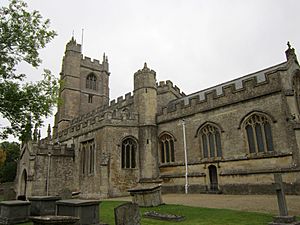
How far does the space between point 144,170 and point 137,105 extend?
538cm

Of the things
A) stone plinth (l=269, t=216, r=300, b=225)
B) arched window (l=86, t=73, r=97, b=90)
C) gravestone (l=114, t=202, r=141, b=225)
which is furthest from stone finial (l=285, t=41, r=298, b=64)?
arched window (l=86, t=73, r=97, b=90)

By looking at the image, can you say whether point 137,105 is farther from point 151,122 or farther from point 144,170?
point 144,170

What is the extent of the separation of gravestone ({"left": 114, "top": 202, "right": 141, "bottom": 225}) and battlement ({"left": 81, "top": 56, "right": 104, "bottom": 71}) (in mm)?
36584

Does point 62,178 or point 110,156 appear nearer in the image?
point 110,156

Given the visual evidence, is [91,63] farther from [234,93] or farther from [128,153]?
[234,93]

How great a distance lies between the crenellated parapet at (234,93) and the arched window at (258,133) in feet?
4.44

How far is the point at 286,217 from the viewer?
6.64 m

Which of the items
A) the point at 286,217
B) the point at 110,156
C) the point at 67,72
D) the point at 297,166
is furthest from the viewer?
the point at 67,72

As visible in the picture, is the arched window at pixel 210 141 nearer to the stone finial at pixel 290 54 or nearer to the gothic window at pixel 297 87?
the gothic window at pixel 297 87

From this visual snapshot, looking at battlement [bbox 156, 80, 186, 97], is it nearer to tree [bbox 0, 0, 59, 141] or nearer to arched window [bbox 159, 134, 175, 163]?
arched window [bbox 159, 134, 175, 163]

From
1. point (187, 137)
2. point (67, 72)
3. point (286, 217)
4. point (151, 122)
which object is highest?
point (67, 72)

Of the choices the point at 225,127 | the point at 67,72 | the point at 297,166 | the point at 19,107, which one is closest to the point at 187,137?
the point at 225,127

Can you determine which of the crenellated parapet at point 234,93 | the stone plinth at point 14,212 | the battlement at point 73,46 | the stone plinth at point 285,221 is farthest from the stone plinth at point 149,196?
the battlement at point 73,46

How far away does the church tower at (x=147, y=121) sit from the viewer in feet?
63.4
